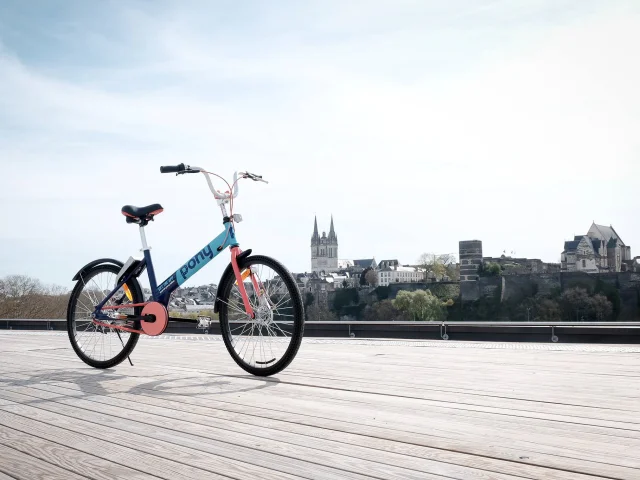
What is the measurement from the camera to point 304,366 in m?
4.39

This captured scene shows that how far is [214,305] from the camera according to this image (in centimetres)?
423

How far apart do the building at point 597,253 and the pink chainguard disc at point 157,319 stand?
88.7 meters

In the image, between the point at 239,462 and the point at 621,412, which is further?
the point at 621,412

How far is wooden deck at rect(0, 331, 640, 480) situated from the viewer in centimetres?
193

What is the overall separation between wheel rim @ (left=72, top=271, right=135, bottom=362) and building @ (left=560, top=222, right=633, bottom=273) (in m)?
88.4

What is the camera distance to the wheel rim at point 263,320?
383cm

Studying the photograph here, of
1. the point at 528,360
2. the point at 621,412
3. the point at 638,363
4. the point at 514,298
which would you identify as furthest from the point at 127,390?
the point at 514,298

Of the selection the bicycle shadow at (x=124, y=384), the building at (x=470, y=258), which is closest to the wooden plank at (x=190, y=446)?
the bicycle shadow at (x=124, y=384)

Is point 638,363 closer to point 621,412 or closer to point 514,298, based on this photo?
point 621,412

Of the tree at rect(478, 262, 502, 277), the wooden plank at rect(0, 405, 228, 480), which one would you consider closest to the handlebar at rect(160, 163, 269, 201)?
the wooden plank at rect(0, 405, 228, 480)

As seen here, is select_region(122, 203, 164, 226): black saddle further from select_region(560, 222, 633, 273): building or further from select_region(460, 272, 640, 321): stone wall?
select_region(560, 222, 633, 273): building

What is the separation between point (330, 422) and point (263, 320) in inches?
55.6

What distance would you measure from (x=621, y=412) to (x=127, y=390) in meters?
2.32

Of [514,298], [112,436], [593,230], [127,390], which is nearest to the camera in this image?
[112,436]
